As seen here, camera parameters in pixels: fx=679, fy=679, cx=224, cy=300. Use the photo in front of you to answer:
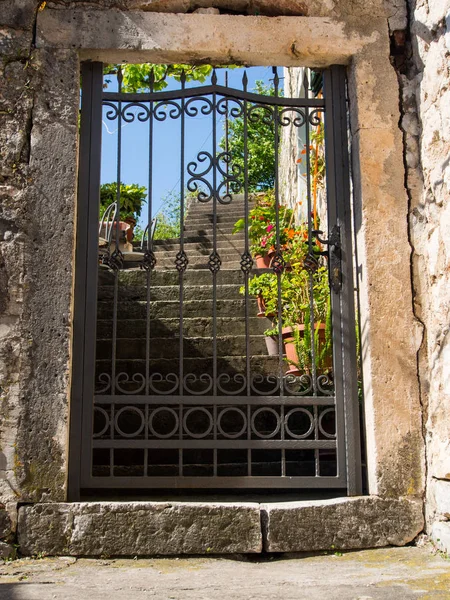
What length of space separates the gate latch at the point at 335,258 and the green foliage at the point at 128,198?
18.7 feet

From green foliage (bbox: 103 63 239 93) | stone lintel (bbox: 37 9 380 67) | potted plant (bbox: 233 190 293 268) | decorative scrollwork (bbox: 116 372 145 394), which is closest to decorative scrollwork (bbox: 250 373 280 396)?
decorative scrollwork (bbox: 116 372 145 394)

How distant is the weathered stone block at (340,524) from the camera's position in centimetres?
318

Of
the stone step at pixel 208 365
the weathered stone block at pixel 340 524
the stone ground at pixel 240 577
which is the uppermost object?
the stone step at pixel 208 365

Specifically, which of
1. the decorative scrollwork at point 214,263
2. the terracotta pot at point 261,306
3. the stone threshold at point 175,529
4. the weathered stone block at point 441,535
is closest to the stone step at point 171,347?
the terracotta pot at point 261,306

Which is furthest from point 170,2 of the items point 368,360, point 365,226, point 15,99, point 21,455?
point 21,455

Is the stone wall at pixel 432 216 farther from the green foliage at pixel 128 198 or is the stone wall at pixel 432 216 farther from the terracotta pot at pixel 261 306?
the green foliage at pixel 128 198

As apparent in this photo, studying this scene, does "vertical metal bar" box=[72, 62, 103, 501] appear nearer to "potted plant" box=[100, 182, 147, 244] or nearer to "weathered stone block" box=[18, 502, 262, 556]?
"weathered stone block" box=[18, 502, 262, 556]

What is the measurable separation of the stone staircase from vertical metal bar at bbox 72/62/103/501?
1.14 metres

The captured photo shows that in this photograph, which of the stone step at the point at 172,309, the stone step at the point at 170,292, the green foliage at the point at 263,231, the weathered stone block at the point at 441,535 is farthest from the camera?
the green foliage at the point at 263,231

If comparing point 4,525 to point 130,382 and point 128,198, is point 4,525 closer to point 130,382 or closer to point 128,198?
point 130,382

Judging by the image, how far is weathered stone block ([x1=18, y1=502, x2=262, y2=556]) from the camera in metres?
3.14

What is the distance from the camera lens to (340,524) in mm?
3230

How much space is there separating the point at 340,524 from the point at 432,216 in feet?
5.26

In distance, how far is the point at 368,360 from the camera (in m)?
3.46
